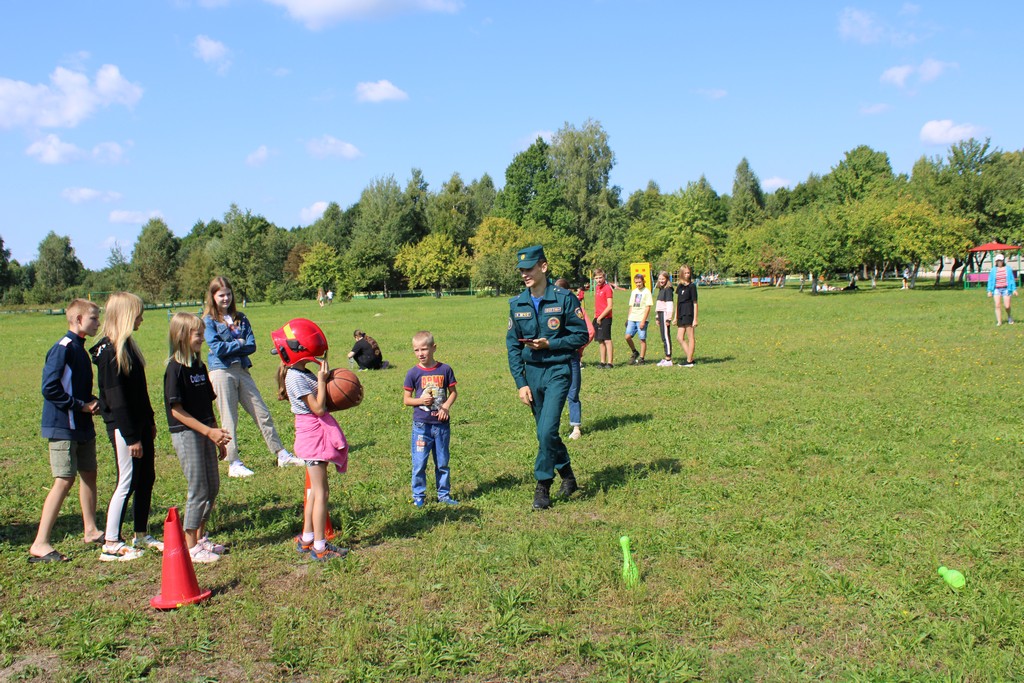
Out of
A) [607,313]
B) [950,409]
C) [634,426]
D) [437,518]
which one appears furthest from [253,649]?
[607,313]

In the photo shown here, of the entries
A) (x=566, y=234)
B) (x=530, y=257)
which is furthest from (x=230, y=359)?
(x=566, y=234)

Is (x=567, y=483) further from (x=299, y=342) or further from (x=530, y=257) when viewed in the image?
(x=299, y=342)

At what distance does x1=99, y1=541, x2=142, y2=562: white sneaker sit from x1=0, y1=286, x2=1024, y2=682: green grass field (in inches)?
3.9

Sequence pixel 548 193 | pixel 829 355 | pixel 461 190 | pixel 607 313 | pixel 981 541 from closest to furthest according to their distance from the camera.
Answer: pixel 981 541 → pixel 607 313 → pixel 829 355 → pixel 548 193 → pixel 461 190

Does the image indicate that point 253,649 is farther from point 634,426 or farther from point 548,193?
point 548,193

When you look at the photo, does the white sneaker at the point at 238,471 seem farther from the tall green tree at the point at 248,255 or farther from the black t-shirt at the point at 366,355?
the tall green tree at the point at 248,255

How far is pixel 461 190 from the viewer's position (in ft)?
317

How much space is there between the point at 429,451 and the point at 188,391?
7.56ft

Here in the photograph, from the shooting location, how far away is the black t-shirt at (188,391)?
5.29 metres

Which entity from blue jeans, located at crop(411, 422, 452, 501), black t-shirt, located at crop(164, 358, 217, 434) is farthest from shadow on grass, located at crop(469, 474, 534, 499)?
black t-shirt, located at crop(164, 358, 217, 434)

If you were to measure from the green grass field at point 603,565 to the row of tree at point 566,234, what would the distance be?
4756 centimetres

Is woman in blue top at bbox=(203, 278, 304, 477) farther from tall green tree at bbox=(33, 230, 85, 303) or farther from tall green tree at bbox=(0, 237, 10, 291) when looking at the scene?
tall green tree at bbox=(33, 230, 85, 303)

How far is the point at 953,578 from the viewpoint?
4.74 metres

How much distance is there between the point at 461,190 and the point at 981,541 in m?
93.9
